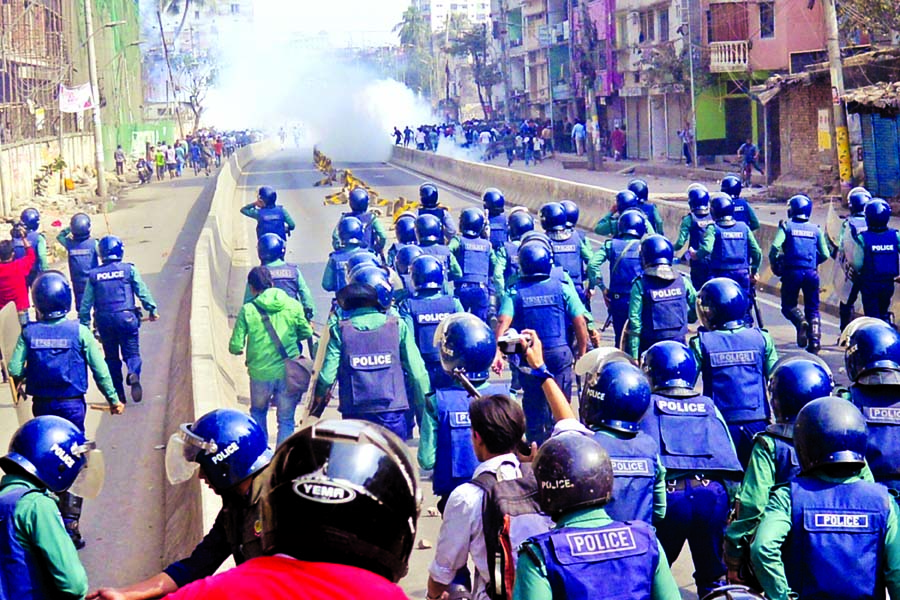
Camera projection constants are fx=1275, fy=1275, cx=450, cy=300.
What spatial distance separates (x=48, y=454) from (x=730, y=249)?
28.6 ft

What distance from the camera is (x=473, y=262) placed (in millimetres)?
12742

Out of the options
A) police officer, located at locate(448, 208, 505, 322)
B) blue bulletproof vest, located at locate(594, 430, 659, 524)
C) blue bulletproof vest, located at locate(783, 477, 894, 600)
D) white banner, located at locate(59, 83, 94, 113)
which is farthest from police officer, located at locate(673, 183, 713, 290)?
white banner, located at locate(59, 83, 94, 113)

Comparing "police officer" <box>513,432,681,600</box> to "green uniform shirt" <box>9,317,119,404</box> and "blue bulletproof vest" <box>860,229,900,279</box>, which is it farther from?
"blue bulletproof vest" <box>860,229,900,279</box>

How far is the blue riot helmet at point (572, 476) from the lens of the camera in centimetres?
390

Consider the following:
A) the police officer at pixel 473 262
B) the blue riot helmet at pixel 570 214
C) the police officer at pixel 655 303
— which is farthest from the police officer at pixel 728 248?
the police officer at pixel 655 303

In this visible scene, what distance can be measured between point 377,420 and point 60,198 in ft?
116

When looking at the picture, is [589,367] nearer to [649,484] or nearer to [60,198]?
[649,484]

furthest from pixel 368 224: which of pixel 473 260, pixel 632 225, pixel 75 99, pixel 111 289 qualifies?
pixel 75 99

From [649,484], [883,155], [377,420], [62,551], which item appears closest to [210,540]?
[62,551]

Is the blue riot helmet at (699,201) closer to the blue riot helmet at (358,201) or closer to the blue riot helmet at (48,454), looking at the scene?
the blue riot helmet at (358,201)

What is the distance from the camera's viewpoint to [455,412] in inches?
242

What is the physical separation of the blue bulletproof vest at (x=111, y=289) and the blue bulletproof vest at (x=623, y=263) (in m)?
4.74

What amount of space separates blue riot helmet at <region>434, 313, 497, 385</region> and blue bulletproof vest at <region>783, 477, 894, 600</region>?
2142mm

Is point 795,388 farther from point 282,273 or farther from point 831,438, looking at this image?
point 282,273
